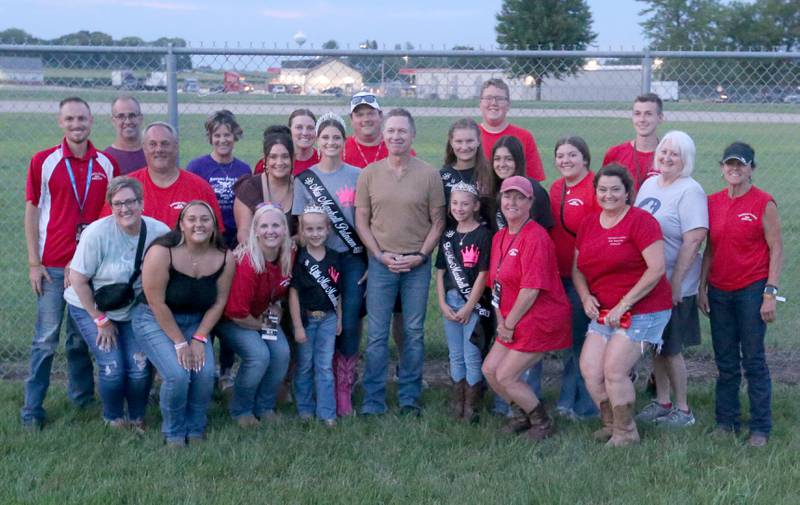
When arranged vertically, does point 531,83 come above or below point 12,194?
above

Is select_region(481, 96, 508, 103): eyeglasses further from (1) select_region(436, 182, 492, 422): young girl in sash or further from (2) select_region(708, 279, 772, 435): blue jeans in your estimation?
(2) select_region(708, 279, 772, 435): blue jeans

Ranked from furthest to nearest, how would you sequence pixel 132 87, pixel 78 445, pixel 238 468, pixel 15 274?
pixel 15 274, pixel 132 87, pixel 78 445, pixel 238 468

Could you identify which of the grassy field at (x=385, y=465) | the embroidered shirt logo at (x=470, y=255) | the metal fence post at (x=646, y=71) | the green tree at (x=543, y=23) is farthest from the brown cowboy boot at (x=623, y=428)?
the green tree at (x=543, y=23)

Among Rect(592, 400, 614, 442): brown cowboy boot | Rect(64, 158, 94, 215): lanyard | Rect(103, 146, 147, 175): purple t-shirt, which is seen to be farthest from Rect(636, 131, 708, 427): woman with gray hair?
Rect(64, 158, 94, 215): lanyard

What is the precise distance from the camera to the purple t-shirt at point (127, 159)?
588cm

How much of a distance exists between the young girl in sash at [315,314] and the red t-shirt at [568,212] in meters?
1.40

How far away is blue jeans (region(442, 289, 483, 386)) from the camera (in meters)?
5.66

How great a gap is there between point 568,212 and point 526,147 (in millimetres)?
631

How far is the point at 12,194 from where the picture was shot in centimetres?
1384

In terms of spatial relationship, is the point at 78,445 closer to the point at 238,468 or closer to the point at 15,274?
the point at 238,468

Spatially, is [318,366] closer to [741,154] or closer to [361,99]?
[361,99]

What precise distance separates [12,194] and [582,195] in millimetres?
10919

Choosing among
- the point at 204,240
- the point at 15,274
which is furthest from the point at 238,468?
the point at 15,274

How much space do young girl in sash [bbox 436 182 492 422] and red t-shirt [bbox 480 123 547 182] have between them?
1.68 feet
